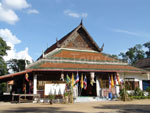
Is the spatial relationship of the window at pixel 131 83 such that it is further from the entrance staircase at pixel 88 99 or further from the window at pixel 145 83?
the entrance staircase at pixel 88 99

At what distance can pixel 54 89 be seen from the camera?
1432 cm

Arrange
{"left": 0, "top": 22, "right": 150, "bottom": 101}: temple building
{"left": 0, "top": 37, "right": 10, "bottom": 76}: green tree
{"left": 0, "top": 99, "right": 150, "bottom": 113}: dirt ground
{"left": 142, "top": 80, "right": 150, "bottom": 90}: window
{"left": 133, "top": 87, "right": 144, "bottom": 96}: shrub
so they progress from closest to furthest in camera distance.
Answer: {"left": 0, "top": 99, "right": 150, "bottom": 113}: dirt ground, {"left": 0, "top": 22, "right": 150, "bottom": 101}: temple building, {"left": 133, "top": 87, "right": 144, "bottom": 96}: shrub, {"left": 142, "top": 80, "right": 150, "bottom": 90}: window, {"left": 0, "top": 37, "right": 10, "bottom": 76}: green tree

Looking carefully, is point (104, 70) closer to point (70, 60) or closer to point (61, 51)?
point (70, 60)

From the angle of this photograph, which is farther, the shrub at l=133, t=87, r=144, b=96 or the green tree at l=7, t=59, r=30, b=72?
the green tree at l=7, t=59, r=30, b=72

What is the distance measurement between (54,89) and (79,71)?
2608 millimetres

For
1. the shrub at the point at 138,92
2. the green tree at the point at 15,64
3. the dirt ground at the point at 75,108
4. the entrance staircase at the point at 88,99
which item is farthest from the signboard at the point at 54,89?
the green tree at the point at 15,64

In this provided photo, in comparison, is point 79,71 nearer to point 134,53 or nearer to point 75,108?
point 75,108

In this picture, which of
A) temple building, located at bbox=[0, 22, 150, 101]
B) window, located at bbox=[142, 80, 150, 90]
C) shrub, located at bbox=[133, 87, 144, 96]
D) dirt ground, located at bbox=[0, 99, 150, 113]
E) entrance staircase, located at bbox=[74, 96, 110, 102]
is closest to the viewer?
dirt ground, located at bbox=[0, 99, 150, 113]

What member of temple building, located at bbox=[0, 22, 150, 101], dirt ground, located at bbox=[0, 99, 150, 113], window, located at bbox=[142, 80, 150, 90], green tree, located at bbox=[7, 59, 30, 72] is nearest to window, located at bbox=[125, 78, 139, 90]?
temple building, located at bbox=[0, 22, 150, 101]

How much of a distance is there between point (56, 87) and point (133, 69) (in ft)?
A: 26.0

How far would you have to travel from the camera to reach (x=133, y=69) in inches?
680

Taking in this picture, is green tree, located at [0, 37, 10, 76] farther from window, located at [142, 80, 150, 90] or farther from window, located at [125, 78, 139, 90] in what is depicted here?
window, located at [142, 80, 150, 90]

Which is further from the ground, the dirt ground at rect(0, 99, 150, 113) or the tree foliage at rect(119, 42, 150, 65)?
the tree foliage at rect(119, 42, 150, 65)

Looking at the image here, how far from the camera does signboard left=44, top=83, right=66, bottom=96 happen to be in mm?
14062
